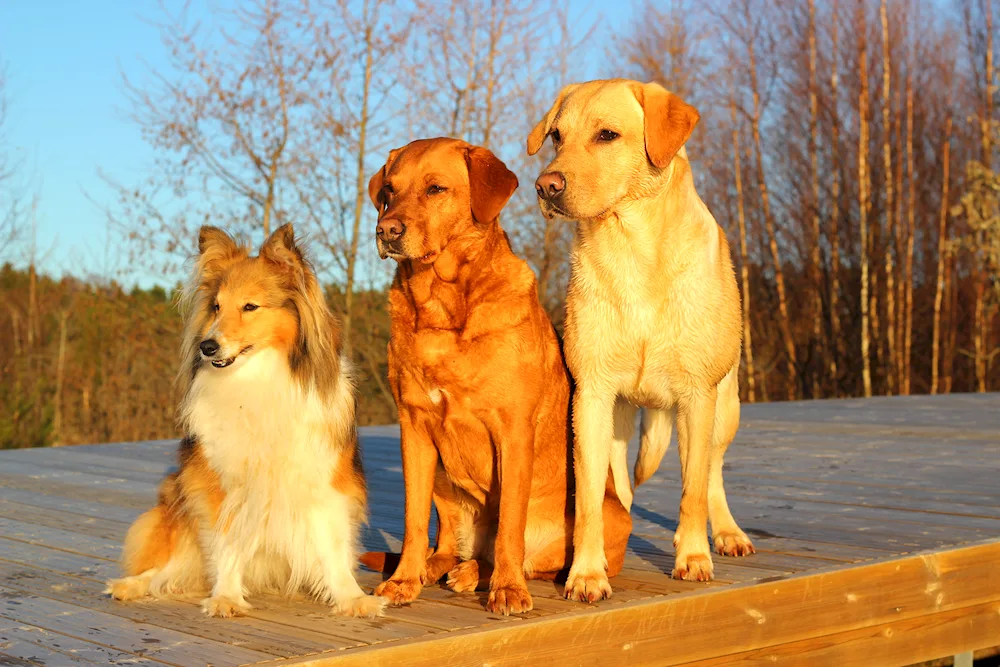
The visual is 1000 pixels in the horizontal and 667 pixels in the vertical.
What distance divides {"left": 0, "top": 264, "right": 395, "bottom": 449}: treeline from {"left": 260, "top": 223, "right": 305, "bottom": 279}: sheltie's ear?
721 centimetres

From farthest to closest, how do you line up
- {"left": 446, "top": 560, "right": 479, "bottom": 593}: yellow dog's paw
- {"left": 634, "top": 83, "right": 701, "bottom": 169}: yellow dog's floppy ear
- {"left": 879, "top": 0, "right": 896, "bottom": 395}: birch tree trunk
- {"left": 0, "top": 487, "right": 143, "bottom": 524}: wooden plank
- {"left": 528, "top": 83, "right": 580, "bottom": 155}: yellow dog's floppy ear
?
{"left": 879, "top": 0, "right": 896, "bottom": 395}: birch tree trunk, {"left": 0, "top": 487, "right": 143, "bottom": 524}: wooden plank, {"left": 528, "top": 83, "right": 580, "bottom": 155}: yellow dog's floppy ear, {"left": 446, "top": 560, "right": 479, "bottom": 593}: yellow dog's paw, {"left": 634, "top": 83, "right": 701, "bottom": 169}: yellow dog's floppy ear

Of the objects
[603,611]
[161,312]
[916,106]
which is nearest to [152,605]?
[603,611]

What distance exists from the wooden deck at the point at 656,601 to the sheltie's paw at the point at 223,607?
4 centimetres

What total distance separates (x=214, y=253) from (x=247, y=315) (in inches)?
9.1

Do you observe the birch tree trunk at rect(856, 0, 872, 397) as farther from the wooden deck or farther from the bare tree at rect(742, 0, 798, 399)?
the wooden deck

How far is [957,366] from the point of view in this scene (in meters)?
12.8

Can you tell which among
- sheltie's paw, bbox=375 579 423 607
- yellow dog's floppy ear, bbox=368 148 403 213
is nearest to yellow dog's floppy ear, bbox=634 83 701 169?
yellow dog's floppy ear, bbox=368 148 403 213

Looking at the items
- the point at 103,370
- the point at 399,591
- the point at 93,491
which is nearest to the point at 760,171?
the point at 103,370

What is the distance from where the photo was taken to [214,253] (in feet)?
9.73

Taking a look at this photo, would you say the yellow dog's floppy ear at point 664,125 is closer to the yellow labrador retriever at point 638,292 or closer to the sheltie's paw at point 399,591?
the yellow labrador retriever at point 638,292

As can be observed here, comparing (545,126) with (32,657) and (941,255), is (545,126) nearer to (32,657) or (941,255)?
(32,657)

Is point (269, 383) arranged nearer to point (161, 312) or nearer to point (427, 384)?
point (427, 384)

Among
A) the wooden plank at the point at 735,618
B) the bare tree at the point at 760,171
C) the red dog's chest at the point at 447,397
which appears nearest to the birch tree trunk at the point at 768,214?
the bare tree at the point at 760,171

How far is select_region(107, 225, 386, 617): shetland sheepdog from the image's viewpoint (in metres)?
2.84
